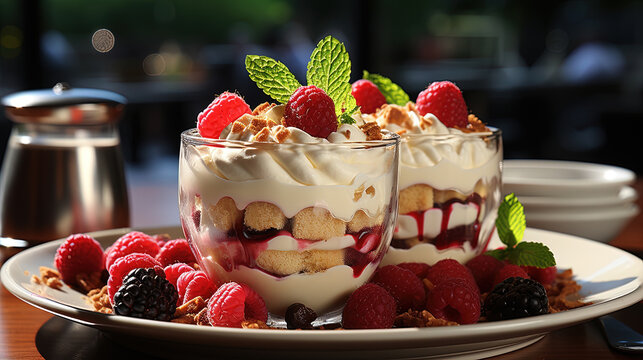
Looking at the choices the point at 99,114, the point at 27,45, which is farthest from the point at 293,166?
the point at 27,45

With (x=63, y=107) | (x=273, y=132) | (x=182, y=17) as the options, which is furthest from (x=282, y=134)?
(x=182, y=17)

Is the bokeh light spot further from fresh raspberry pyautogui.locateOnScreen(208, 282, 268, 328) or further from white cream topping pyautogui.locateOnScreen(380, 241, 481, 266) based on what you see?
fresh raspberry pyautogui.locateOnScreen(208, 282, 268, 328)

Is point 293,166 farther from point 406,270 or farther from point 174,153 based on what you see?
point 174,153

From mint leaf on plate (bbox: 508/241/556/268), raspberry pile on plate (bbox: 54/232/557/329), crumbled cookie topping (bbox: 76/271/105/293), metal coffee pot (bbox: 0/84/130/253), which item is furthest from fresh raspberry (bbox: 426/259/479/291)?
metal coffee pot (bbox: 0/84/130/253)

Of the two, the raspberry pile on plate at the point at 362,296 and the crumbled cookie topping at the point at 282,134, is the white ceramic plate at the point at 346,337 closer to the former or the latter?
the raspberry pile on plate at the point at 362,296

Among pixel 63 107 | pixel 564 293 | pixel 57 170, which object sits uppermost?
pixel 63 107

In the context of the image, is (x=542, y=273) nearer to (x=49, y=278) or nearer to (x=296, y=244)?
(x=296, y=244)

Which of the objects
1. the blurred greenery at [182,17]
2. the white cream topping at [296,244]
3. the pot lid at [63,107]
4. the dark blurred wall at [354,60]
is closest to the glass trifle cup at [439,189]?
the white cream topping at [296,244]
